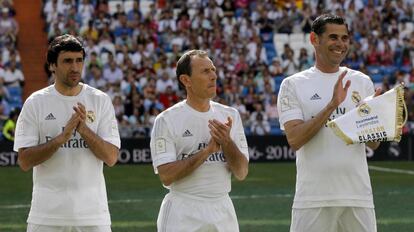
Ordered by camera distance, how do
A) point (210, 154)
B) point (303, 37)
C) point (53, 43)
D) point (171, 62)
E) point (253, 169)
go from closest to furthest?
1. point (210, 154)
2. point (53, 43)
3. point (253, 169)
4. point (171, 62)
5. point (303, 37)

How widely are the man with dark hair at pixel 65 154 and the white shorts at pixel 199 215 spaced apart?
0.58 m

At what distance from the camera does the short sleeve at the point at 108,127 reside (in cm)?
768

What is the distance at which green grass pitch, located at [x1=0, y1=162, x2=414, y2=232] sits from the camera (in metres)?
14.8

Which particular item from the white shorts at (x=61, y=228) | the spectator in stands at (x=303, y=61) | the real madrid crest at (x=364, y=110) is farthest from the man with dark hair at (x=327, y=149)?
the spectator in stands at (x=303, y=61)

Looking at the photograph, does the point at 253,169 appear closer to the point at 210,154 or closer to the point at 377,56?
the point at 377,56

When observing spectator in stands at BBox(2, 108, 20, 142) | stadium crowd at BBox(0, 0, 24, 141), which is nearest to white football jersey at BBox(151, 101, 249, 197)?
spectator in stands at BBox(2, 108, 20, 142)

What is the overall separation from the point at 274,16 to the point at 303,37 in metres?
1.20

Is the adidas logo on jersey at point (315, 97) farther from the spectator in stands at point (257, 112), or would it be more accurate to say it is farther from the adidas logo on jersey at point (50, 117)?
the spectator in stands at point (257, 112)

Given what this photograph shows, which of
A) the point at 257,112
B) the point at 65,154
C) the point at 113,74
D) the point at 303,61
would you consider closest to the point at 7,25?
the point at 113,74

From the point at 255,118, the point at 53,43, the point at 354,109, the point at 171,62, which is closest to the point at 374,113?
the point at 354,109

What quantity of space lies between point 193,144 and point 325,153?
3.36 ft

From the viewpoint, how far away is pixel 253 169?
→ 2428 centimetres

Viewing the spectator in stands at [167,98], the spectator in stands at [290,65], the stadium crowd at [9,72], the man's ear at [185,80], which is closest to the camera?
the man's ear at [185,80]

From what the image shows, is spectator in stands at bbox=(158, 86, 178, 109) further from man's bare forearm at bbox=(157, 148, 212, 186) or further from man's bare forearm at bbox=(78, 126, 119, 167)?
man's bare forearm at bbox=(157, 148, 212, 186)
